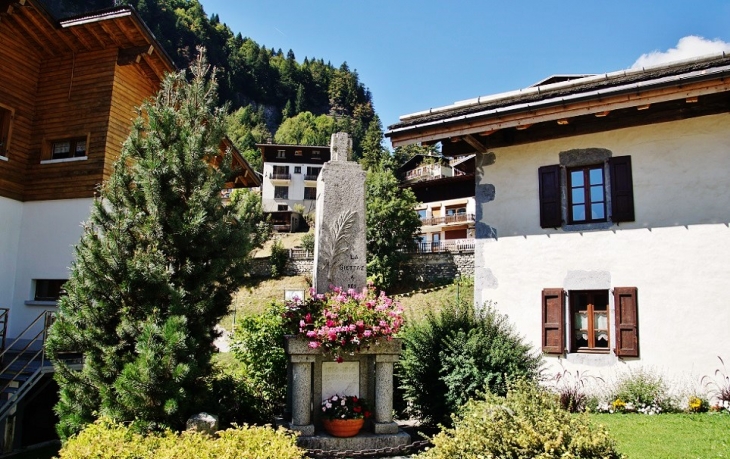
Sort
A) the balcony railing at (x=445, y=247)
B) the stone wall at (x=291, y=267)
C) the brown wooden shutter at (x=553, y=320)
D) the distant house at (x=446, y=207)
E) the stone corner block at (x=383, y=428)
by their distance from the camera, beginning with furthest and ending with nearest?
1. the distant house at (x=446, y=207)
2. the stone wall at (x=291, y=267)
3. the balcony railing at (x=445, y=247)
4. the brown wooden shutter at (x=553, y=320)
5. the stone corner block at (x=383, y=428)

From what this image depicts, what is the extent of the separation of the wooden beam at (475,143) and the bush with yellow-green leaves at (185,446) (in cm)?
790

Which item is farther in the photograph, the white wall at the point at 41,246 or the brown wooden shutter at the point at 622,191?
the white wall at the point at 41,246

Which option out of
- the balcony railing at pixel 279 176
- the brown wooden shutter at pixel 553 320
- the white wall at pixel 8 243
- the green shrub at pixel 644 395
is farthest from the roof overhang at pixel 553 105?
the balcony railing at pixel 279 176

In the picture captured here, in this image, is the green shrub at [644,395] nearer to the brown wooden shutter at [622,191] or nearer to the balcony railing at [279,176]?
the brown wooden shutter at [622,191]

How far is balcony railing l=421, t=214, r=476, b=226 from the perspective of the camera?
162 ft

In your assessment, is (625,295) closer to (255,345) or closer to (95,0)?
(255,345)

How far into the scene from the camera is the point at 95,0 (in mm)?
102500

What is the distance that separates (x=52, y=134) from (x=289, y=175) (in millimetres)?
60037

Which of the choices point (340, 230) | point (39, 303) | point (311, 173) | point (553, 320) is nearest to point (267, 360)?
point (340, 230)

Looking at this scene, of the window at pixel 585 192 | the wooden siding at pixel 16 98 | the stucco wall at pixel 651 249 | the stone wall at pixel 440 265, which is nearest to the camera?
the stucco wall at pixel 651 249

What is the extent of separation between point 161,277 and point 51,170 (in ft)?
24.1

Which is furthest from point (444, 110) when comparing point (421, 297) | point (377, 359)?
point (421, 297)

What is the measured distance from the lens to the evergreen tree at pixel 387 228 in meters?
36.9

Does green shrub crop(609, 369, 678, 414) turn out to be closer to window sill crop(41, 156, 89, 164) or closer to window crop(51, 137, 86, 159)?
window sill crop(41, 156, 89, 164)
